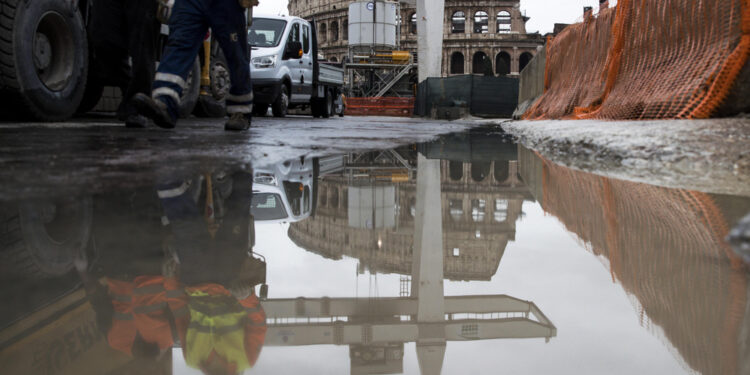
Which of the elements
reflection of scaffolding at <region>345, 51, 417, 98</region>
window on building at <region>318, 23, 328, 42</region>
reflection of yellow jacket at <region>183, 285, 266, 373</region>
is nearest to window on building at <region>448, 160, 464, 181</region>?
reflection of yellow jacket at <region>183, 285, 266, 373</region>

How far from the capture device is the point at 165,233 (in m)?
1.26

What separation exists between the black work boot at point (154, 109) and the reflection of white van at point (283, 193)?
1.72 m

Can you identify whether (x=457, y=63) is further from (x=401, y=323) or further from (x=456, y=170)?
(x=401, y=323)

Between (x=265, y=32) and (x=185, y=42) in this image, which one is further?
(x=265, y=32)

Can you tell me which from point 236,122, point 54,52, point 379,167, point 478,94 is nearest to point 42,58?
point 54,52

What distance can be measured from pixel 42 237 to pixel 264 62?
1070 cm

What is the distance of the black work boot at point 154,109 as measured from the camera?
4125 millimetres

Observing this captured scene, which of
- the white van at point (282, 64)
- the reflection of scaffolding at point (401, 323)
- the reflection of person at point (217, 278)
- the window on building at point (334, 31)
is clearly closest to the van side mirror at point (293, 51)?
the white van at point (282, 64)

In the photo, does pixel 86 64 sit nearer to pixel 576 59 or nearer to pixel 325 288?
pixel 325 288

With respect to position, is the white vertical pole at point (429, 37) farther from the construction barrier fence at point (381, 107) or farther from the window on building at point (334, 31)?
the window on building at point (334, 31)

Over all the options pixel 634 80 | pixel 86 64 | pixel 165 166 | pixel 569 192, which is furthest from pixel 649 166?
pixel 86 64

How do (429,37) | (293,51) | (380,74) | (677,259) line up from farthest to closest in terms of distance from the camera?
(380,74) → (429,37) → (293,51) → (677,259)

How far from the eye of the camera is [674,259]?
1.18 metres

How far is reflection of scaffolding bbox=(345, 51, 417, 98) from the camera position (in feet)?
142
